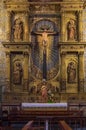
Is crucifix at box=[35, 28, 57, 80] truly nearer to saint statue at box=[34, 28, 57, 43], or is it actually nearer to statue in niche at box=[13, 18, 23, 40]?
saint statue at box=[34, 28, 57, 43]

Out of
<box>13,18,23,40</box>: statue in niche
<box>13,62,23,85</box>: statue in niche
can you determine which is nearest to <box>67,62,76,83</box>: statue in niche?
<box>13,62,23,85</box>: statue in niche

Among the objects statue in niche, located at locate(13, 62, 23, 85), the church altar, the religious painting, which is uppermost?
the religious painting

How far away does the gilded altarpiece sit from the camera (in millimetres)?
18062

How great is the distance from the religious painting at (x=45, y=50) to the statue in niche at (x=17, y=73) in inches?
26.5

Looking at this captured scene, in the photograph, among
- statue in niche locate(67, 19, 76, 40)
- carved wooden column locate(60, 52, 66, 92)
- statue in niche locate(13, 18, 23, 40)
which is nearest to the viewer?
carved wooden column locate(60, 52, 66, 92)

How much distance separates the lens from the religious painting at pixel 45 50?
18.5 meters

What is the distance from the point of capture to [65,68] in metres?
18.2

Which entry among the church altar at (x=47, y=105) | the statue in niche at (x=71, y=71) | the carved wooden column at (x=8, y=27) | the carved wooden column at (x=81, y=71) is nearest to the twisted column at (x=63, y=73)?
the statue in niche at (x=71, y=71)

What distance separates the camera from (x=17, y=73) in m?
18.1

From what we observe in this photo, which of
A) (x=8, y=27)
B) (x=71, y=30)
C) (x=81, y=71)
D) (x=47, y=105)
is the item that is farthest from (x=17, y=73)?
(x=47, y=105)

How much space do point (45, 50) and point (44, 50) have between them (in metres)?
0.05

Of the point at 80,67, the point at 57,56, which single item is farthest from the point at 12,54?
the point at 80,67

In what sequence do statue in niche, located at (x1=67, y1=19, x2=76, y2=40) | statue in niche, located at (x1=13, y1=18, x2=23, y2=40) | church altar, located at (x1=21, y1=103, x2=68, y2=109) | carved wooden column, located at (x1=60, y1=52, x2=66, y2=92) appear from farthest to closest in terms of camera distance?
statue in niche, located at (x1=13, y1=18, x2=23, y2=40) → statue in niche, located at (x1=67, y1=19, x2=76, y2=40) → carved wooden column, located at (x1=60, y1=52, x2=66, y2=92) → church altar, located at (x1=21, y1=103, x2=68, y2=109)

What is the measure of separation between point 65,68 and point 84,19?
258cm
